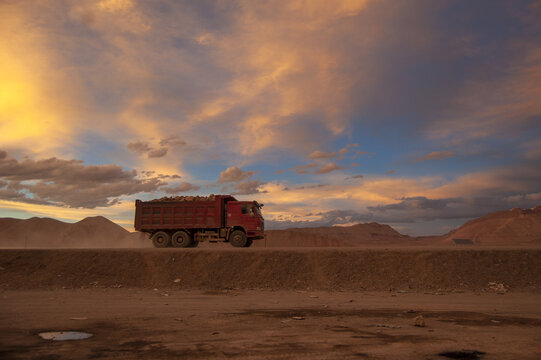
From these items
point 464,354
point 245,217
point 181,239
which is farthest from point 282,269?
point 464,354

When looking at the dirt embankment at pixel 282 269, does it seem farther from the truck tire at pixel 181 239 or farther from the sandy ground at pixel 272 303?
the truck tire at pixel 181 239

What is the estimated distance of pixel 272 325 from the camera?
8133mm

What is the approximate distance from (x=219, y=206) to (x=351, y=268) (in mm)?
10575

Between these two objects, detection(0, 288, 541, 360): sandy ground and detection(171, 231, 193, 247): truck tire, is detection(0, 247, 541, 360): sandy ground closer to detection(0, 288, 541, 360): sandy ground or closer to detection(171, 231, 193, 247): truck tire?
detection(0, 288, 541, 360): sandy ground

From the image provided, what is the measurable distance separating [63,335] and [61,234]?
60948 mm

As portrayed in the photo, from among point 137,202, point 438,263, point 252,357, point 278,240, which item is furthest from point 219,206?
point 278,240

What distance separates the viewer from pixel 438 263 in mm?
15906

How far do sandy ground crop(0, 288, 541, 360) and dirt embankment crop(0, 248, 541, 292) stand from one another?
151cm

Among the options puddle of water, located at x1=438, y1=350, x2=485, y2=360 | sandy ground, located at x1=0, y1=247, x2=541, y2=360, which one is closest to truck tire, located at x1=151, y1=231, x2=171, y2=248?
sandy ground, located at x1=0, y1=247, x2=541, y2=360

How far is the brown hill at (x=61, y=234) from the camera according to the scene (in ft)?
188

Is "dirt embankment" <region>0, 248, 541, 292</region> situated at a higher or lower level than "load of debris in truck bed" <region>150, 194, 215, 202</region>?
lower

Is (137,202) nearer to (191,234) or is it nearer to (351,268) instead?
(191,234)

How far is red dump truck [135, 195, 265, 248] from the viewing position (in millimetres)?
23531

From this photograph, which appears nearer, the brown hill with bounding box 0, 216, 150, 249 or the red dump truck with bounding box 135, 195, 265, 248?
the red dump truck with bounding box 135, 195, 265, 248
